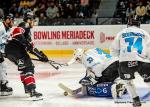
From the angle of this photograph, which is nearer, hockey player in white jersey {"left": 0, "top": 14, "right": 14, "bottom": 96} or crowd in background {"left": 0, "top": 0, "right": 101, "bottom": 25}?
hockey player in white jersey {"left": 0, "top": 14, "right": 14, "bottom": 96}

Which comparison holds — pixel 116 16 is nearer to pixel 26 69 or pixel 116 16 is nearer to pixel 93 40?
pixel 93 40

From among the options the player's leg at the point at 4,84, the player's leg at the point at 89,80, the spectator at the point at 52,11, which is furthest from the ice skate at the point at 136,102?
the spectator at the point at 52,11

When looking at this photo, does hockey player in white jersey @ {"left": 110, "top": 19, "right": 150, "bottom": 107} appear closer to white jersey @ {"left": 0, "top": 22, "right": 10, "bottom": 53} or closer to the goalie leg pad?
the goalie leg pad

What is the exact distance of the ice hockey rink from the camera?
7.81 m

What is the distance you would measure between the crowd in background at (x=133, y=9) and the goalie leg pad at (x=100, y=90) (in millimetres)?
6799

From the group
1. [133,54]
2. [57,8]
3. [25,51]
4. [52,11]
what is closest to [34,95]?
[25,51]

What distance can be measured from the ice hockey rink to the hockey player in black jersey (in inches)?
11.9

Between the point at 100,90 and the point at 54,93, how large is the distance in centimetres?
96

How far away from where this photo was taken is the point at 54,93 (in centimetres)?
884

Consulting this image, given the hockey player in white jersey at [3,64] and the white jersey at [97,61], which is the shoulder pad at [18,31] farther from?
the white jersey at [97,61]

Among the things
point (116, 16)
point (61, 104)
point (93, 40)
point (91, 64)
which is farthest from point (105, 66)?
point (116, 16)

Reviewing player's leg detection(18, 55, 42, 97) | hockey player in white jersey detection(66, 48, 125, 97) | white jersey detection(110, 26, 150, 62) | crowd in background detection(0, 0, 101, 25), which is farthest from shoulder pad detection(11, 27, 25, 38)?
crowd in background detection(0, 0, 101, 25)

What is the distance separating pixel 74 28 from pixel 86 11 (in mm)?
1416

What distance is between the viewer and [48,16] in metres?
16.4
